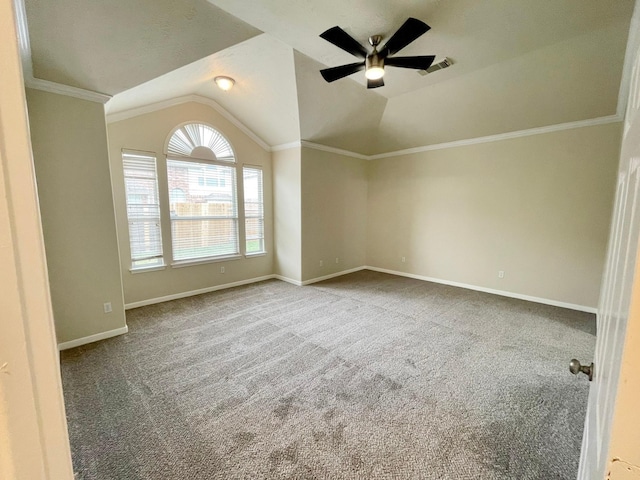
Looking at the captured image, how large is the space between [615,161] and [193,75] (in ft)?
18.0

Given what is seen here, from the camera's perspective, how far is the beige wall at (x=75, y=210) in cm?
251

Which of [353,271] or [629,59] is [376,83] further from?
[353,271]

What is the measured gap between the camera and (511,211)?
432 cm

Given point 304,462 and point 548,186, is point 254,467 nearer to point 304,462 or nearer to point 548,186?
point 304,462

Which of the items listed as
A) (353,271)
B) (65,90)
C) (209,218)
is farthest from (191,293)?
(353,271)

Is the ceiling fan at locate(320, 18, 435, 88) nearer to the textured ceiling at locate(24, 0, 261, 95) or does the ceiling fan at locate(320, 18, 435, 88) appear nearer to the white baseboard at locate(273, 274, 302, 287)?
the textured ceiling at locate(24, 0, 261, 95)

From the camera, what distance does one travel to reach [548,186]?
13.0 ft

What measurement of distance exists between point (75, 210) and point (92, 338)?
1.37 meters

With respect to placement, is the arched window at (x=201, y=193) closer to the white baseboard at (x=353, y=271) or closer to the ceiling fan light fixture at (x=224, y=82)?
the white baseboard at (x=353, y=271)

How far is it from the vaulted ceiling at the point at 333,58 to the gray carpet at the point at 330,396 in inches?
107

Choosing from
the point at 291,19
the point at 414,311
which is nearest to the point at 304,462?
the point at 414,311

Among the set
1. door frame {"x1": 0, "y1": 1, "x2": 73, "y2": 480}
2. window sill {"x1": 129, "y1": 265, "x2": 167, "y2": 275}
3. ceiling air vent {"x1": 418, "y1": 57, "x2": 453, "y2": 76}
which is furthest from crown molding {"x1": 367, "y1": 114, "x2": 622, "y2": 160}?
door frame {"x1": 0, "y1": 1, "x2": 73, "y2": 480}

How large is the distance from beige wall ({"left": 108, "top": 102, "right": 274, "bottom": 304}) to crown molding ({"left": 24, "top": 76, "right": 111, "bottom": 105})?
91cm

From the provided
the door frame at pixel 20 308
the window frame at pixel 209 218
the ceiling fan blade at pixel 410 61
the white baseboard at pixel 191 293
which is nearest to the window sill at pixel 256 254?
the window frame at pixel 209 218
